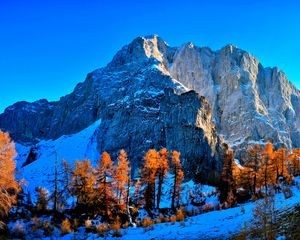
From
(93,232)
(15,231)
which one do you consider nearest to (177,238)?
(93,232)

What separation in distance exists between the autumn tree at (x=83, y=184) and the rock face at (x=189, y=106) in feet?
176

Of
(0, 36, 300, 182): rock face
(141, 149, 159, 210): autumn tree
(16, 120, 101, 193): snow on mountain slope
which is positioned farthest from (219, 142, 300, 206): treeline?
(16, 120, 101, 193): snow on mountain slope

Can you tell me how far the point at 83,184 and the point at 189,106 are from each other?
7154 cm

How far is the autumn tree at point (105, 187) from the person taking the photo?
36344mm

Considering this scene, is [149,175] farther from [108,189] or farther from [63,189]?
[63,189]

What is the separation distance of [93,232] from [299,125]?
17965 cm

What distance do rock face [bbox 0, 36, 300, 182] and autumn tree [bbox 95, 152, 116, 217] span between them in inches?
2065

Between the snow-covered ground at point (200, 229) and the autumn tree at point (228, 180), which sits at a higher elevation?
the autumn tree at point (228, 180)

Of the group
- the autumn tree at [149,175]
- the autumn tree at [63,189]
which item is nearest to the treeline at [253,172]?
the autumn tree at [149,175]

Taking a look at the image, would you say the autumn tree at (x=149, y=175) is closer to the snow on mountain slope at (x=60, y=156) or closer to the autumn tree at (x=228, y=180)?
the autumn tree at (x=228, y=180)

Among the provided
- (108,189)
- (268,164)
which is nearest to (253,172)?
(268,164)

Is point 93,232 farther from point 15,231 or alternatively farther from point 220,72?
point 220,72

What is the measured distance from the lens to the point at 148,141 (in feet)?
351

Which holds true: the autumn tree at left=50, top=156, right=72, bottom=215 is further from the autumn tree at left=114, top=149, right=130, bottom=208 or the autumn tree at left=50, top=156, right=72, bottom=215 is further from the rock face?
the rock face
